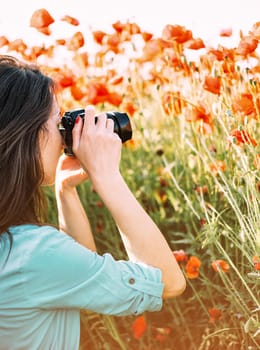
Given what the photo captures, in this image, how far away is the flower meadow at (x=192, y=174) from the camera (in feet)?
A: 6.29

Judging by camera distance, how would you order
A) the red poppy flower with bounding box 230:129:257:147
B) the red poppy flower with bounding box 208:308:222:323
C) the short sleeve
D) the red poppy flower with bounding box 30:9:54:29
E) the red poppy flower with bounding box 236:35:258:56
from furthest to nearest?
the red poppy flower with bounding box 30:9:54:29, the red poppy flower with bounding box 208:308:222:323, the red poppy flower with bounding box 236:35:258:56, the red poppy flower with bounding box 230:129:257:147, the short sleeve

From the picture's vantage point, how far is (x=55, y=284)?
1277 mm

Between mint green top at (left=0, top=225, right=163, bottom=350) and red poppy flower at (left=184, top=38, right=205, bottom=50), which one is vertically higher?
red poppy flower at (left=184, top=38, right=205, bottom=50)

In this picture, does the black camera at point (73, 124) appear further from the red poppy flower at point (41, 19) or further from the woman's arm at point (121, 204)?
the red poppy flower at point (41, 19)

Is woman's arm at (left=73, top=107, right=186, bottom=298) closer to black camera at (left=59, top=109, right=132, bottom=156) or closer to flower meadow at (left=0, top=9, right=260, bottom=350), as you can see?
black camera at (left=59, top=109, right=132, bottom=156)

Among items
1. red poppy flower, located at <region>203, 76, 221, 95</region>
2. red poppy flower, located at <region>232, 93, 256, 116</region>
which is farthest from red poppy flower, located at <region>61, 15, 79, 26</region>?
red poppy flower, located at <region>232, 93, 256, 116</region>

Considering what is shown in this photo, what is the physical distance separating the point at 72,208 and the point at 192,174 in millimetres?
936

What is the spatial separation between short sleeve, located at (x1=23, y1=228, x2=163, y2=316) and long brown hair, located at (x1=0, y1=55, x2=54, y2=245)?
4.0 inches

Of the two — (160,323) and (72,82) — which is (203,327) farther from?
(72,82)

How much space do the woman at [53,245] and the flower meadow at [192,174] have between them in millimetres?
471

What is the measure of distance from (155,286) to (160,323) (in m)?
1.14

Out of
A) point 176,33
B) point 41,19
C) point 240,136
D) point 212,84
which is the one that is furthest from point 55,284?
point 41,19

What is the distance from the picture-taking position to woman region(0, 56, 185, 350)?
4.20ft

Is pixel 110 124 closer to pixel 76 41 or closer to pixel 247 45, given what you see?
pixel 247 45
